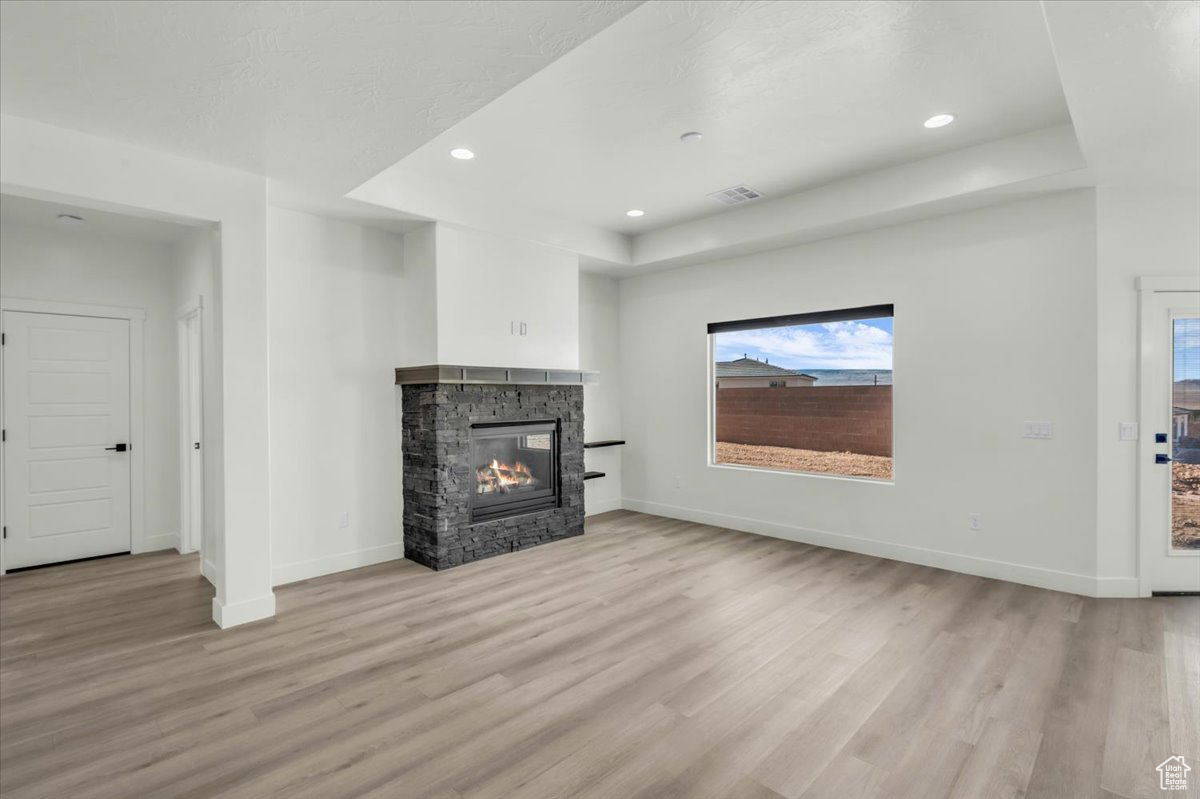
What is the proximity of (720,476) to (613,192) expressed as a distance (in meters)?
2.88

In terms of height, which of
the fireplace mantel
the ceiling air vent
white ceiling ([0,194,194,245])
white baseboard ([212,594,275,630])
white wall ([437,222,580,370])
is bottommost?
white baseboard ([212,594,275,630])

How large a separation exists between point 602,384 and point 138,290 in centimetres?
432

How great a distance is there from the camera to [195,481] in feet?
16.5

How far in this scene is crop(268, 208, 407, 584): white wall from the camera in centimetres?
420

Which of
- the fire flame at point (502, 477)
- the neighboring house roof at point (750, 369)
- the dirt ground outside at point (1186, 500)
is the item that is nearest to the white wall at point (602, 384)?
the fire flame at point (502, 477)

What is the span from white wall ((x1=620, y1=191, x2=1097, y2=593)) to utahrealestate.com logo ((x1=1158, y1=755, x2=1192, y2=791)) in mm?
1975

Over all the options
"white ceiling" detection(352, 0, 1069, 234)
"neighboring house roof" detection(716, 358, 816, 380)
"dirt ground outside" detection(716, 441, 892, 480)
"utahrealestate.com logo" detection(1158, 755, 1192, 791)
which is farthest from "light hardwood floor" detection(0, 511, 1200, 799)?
"white ceiling" detection(352, 0, 1069, 234)

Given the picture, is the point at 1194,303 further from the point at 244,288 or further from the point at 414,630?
the point at 244,288

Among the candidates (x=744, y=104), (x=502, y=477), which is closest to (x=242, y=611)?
(x=502, y=477)

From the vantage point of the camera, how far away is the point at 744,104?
127 inches

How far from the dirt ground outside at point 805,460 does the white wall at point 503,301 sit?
6.11ft

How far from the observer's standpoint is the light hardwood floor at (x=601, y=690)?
207cm

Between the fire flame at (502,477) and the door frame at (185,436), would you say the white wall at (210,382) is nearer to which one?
the door frame at (185,436)

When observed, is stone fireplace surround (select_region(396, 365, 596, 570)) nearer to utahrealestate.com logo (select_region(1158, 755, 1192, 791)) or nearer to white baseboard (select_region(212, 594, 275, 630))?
white baseboard (select_region(212, 594, 275, 630))
